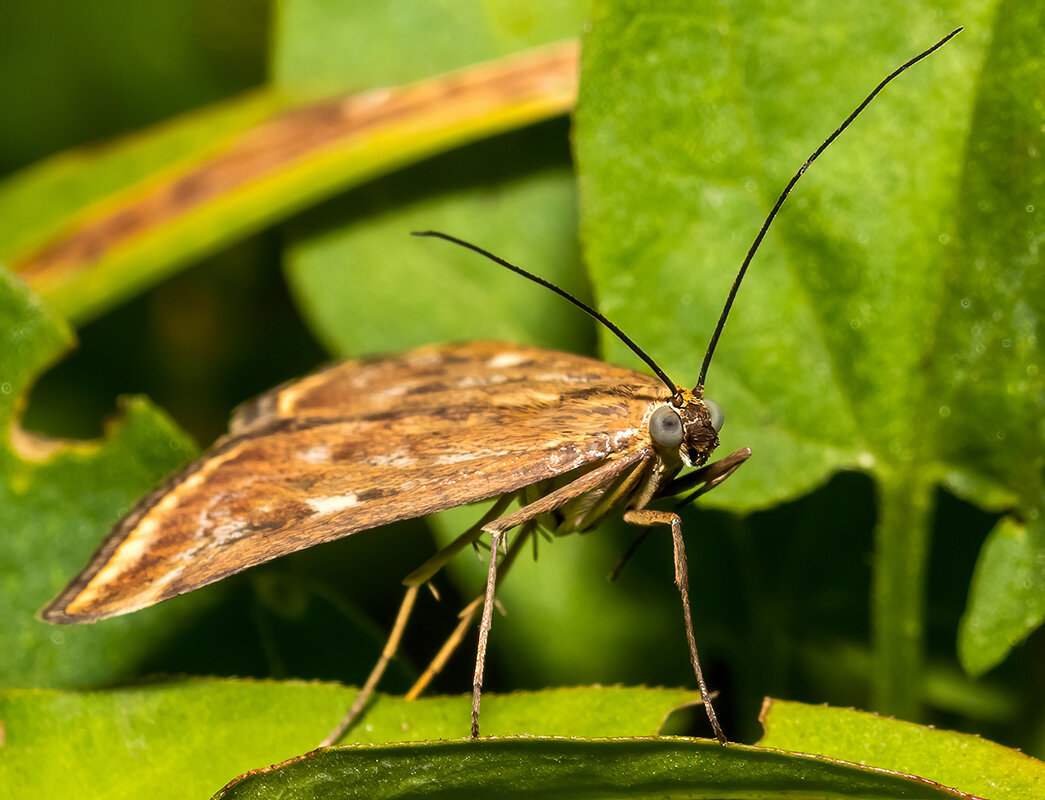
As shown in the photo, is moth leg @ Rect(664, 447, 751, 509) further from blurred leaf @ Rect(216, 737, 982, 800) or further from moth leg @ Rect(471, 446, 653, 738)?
blurred leaf @ Rect(216, 737, 982, 800)

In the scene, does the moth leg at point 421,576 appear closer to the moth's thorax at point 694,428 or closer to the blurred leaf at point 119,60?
the moth's thorax at point 694,428

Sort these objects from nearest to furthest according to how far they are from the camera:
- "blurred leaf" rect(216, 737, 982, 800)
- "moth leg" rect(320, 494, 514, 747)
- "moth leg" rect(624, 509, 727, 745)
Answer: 1. "blurred leaf" rect(216, 737, 982, 800)
2. "moth leg" rect(624, 509, 727, 745)
3. "moth leg" rect(320, 494, 514, 747)

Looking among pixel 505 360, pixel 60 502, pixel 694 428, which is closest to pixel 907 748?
pixel 694 428

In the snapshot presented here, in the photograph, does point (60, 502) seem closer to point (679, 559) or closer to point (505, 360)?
point (505, 360)

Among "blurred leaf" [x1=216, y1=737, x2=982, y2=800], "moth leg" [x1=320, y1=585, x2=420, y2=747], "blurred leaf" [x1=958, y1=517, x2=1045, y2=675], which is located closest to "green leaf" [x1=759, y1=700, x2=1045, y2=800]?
"blurred leaf" [x1=216, y1=737, x2=982, y2=800]

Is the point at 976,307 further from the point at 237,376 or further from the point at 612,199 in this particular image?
the point at 237,376

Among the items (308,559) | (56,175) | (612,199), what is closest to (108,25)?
(56,175)
